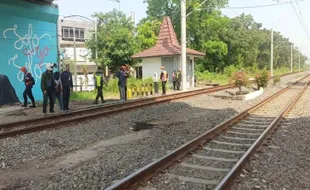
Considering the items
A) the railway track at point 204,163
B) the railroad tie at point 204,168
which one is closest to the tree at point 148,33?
the railway track at point 204,163

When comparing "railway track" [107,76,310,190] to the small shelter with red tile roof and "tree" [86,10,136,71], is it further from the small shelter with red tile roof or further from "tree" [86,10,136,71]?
"tree" [86,10,136,71]

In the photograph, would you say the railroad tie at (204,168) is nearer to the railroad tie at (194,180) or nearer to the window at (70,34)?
the railroad tie at (194,180)

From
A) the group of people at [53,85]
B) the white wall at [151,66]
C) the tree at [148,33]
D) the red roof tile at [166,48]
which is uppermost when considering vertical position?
the tree at [148,33]

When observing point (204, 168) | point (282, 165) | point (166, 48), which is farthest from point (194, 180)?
point (166, 48)

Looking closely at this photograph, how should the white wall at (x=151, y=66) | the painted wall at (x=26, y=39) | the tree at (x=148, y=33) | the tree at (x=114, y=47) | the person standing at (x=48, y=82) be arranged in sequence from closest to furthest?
the person standing at (x=48, y=82) < the painted wall at (x=26, y=39) < the white wall at (x=151, y=66) < the tree at (x=114, y=47) < the tree at (x=148, y=33)

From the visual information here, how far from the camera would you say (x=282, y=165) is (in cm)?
670

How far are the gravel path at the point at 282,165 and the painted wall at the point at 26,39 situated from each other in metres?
12.8

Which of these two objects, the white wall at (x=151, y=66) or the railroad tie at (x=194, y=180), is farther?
the white wall at (x=151, y=66)

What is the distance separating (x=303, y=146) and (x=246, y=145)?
1.37m

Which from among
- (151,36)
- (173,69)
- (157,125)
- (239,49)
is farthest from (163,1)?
(157,125)

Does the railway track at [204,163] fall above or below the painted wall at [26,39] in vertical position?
below

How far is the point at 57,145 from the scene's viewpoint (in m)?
8.61

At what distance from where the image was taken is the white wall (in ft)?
101

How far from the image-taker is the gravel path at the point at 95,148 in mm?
5902
